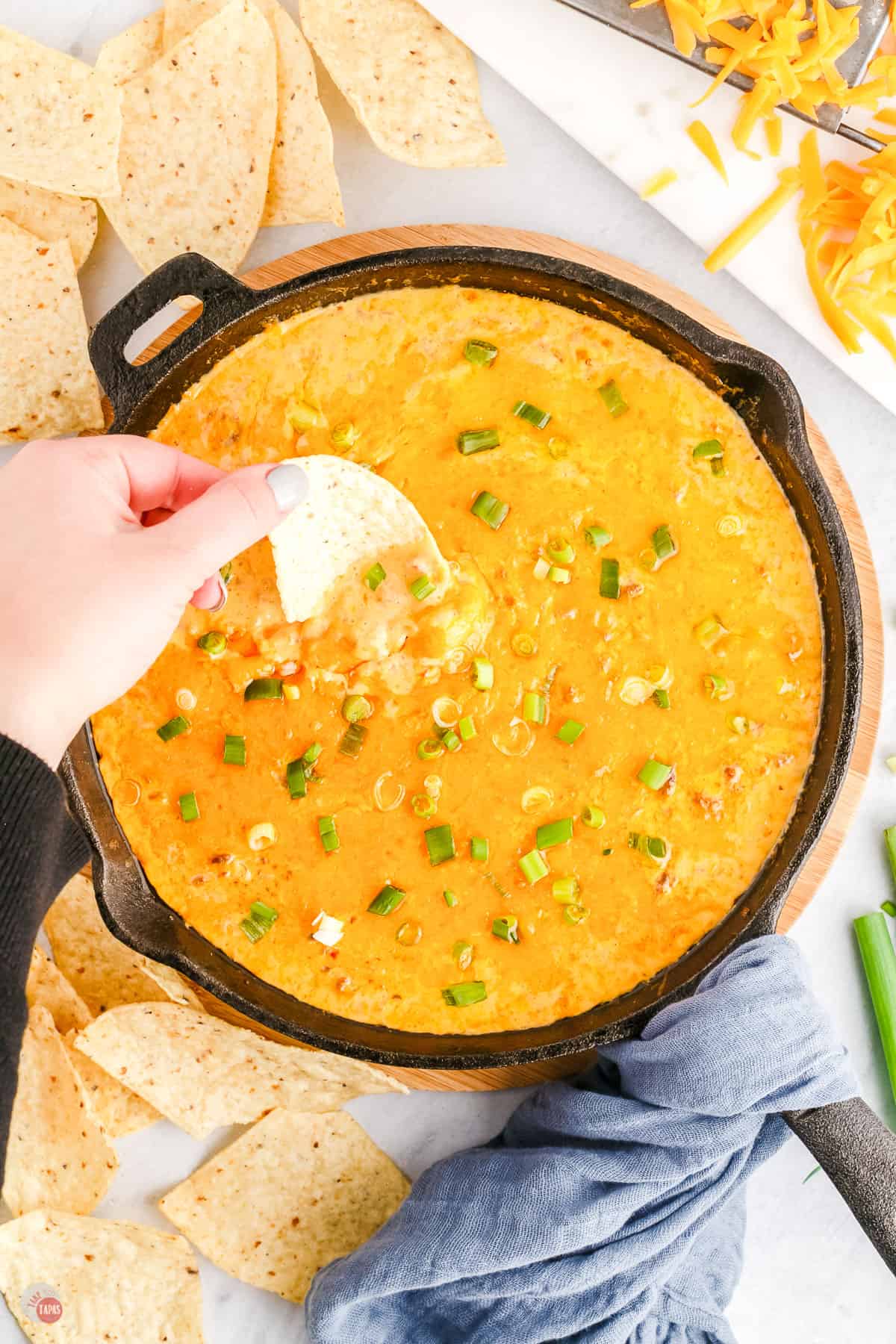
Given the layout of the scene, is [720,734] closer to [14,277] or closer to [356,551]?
[356,551]

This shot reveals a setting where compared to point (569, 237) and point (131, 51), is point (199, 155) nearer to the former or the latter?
point (131, 51)

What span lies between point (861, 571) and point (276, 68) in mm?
1968

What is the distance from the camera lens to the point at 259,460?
2.64 meters

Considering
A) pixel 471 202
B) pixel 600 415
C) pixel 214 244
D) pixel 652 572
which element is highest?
pixel 214 244

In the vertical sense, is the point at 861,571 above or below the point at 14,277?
below

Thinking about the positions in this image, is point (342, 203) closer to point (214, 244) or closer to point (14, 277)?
point (214, 244)

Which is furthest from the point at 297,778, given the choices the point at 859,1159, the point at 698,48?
the point at 698,48

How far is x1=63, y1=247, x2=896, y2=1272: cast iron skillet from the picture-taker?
253 cm

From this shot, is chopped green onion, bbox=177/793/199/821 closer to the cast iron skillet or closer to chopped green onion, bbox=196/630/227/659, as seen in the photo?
the cast iron skillet

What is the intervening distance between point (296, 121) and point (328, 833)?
5.87ft

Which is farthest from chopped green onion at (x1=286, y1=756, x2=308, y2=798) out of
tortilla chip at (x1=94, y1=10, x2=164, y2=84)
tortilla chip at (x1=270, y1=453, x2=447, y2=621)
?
tortilla chip at (x1=94, y1=10, x2=164, y2=84)

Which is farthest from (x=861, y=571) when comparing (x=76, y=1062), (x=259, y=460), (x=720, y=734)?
(x=76, y=1062)

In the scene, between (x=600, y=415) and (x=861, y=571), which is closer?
(x=600, y=415)

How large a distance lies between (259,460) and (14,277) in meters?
0.82
